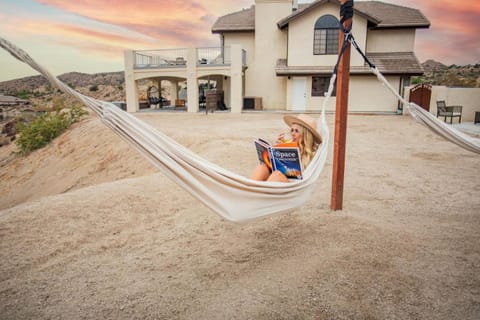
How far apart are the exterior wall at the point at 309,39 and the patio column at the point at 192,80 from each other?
15.4 feet

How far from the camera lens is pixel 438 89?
1369cm

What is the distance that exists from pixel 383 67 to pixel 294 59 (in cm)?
418

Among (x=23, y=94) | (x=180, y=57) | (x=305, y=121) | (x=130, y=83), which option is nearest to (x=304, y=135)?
(x=305, y=121)

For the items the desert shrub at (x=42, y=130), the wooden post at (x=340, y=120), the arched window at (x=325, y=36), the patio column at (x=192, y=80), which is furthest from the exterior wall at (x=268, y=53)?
the wooden post at (x=340, y=120)

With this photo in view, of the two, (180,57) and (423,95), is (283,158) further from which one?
(180,57)

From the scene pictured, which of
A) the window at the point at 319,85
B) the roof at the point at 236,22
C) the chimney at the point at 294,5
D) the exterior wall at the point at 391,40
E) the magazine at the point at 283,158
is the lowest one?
the magazine at the point at 283,158

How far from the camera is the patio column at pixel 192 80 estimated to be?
1608 cm

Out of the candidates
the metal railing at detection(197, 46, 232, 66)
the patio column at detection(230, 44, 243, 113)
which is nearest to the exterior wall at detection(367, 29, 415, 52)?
the patio column at detection(230, 44, 243, 113)

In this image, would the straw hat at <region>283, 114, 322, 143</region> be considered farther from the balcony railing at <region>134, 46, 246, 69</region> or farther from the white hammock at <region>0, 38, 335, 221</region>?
the balcony railing at <region>134, 46, 246, 69</region>

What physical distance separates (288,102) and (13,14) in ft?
42.7

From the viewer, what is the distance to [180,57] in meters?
17.1

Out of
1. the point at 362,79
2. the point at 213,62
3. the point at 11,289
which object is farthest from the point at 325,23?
the point at 11,289

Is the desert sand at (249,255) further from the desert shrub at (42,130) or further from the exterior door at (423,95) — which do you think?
the exterior door at (423,95)

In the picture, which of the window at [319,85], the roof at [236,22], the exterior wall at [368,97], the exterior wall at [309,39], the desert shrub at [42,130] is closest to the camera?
the desert shrub at [42,130]
